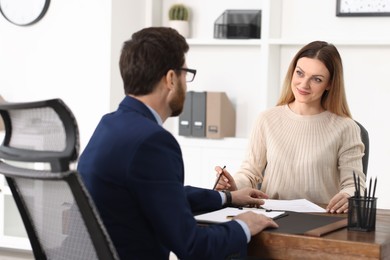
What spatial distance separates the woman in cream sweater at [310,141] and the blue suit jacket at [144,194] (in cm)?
107

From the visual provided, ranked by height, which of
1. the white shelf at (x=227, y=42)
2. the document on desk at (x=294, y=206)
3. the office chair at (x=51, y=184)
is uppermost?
the white shelf at (x=227, y=42)

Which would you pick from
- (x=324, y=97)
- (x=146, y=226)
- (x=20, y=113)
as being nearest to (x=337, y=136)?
(x=324, y=97)

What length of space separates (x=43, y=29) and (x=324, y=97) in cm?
263

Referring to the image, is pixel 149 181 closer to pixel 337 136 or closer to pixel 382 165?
pixel 337 136

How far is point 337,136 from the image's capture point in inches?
124

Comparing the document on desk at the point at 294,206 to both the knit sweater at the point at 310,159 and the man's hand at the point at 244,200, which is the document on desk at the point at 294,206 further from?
the knit sweater at the point at 310,159

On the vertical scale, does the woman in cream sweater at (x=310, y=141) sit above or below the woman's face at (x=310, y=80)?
below

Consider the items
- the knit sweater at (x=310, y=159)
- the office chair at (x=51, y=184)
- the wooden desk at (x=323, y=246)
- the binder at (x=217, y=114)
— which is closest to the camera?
the office chair at (x=51, y=184)

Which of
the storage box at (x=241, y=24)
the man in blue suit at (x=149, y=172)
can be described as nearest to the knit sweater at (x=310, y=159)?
the man in blue suit at (x=149, y=172)

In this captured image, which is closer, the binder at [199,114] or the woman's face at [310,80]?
the woman's face at [310,80]

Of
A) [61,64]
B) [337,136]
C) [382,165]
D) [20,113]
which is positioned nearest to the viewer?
[20,113]

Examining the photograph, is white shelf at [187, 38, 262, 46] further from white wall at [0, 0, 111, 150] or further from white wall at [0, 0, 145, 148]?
white wall at [0, 0, 111, 150]

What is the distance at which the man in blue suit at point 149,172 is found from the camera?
6.32 feet

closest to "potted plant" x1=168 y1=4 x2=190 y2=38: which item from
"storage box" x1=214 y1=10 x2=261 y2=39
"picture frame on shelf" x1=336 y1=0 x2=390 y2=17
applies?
"storage box" x1=214 y1=10 x2=261 y2=39
